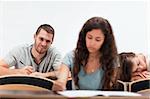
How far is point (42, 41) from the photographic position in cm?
176

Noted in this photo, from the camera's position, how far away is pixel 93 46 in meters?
1.75

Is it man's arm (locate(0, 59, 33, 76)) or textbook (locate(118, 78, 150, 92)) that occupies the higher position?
man's arm (locate(0, 59, 33, 76))

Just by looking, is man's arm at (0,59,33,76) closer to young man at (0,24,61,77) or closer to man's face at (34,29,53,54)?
young man at (0,24,61,77)

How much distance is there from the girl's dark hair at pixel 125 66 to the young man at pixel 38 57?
41 cm

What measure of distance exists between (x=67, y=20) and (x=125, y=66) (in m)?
0.48

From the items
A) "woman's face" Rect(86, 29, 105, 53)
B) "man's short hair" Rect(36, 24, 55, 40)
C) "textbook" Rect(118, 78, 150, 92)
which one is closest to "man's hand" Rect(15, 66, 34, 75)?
"man's short hair" Rect(36, 24, 55, 40)

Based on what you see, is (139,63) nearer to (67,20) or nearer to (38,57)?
(67,20)

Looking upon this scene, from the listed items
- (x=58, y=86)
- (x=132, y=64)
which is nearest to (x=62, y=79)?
(x=58, y=86)

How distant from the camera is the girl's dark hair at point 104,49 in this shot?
5.72ft

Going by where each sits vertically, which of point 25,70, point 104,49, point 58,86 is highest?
point 104,49

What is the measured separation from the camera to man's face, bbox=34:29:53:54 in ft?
5.73

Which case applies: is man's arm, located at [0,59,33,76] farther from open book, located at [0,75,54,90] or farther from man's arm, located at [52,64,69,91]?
man's arm, located at [52,64,69,91]

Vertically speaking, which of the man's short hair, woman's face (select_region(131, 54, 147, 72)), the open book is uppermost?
the man's short hair

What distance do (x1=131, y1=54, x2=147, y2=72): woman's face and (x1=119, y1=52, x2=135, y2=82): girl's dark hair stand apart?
0.03m
